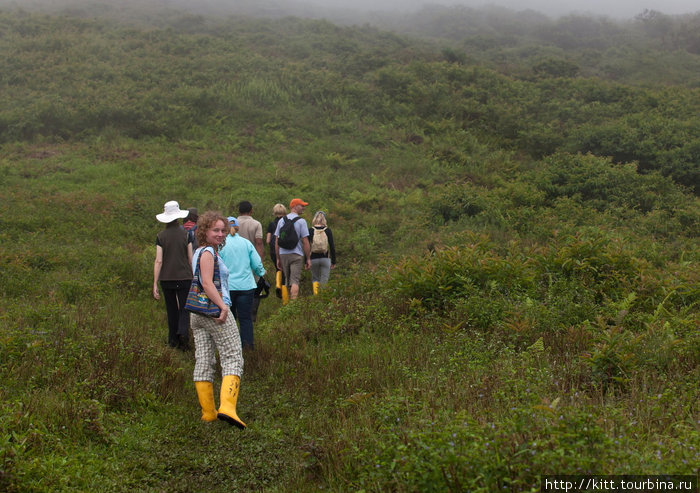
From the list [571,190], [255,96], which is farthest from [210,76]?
[571,190]

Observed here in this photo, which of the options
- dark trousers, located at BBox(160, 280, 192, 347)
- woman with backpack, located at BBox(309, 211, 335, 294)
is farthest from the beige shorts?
dark trousers, located at BBox(160, 280, 192, 347)

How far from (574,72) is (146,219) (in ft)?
77.9

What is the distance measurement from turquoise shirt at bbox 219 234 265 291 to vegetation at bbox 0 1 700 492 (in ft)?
2.81

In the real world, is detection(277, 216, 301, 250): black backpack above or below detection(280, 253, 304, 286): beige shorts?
above

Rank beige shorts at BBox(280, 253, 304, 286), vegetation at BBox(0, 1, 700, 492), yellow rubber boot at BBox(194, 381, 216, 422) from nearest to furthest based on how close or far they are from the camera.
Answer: vegetation at BBox(0, 1, 700, 492) < yellow rubber boot at BBox(194, 381, 216, 422) < beige shorts at BBox(280, 253, 304, 286)

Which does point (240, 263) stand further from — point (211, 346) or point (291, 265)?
point (291, 265)

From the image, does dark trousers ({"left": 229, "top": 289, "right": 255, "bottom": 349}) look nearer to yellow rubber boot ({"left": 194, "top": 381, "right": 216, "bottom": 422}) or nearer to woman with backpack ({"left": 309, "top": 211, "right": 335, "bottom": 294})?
yellow rubber boot ({"left": 194, "top": 381, "right": 216, "bottom": 422})

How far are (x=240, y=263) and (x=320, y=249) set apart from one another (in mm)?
3013

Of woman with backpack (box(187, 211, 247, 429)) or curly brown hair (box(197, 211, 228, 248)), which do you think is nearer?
woman with backpack (box(187, 211, 247, 429))

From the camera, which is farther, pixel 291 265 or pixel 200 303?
pixel 291 265

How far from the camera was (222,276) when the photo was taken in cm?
512

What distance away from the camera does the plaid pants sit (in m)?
4.89

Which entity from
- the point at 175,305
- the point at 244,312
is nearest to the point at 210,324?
the point at 244,312

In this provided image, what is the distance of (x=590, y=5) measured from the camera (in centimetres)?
5884
